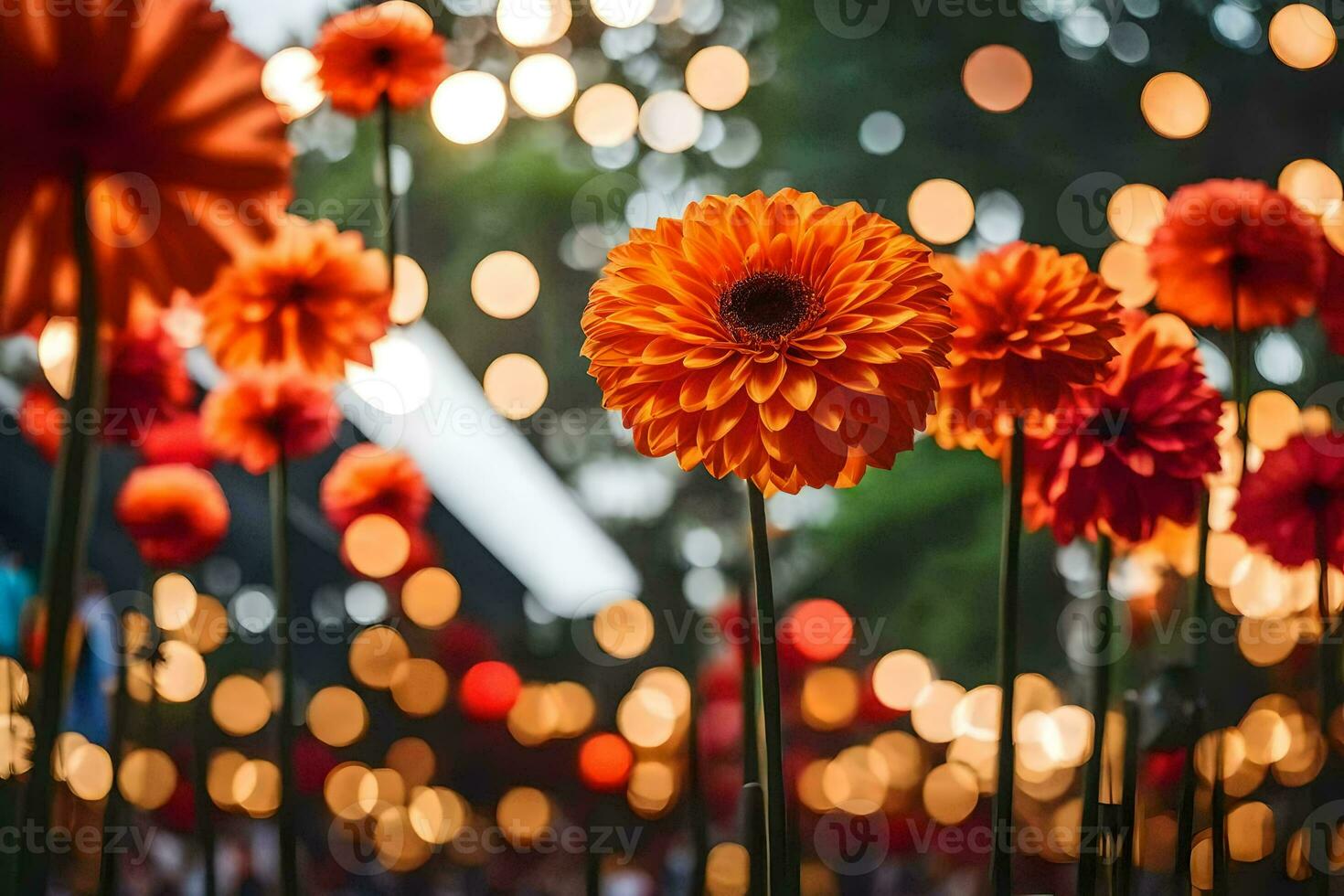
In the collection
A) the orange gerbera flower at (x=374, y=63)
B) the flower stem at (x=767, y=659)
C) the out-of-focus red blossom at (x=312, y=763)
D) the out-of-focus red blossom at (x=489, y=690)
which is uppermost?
A: the orange gerbera flower at (x=374, y=63)

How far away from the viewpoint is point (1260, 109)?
0.60m

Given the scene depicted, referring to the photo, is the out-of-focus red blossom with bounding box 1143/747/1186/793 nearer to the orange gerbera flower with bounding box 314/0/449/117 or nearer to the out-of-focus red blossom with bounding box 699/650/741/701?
the out-of-focus red blossom with bounding box 699/650/741/701

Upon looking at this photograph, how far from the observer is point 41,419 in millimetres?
368

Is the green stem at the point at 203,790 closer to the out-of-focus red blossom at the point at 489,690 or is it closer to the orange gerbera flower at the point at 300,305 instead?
the orange gerbera flower at the point at 300,305

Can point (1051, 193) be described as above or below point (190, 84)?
above

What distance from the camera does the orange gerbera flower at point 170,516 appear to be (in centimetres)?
34

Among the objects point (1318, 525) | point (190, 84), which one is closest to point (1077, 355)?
point (1318, 525)

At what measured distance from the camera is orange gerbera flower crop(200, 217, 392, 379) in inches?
12.5

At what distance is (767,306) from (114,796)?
268mm

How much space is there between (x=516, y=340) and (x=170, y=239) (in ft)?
1.45

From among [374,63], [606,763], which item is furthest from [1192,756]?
[374,63]

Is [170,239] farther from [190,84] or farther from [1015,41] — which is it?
[1015,41]

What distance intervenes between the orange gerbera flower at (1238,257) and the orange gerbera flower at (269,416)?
34 centimetres

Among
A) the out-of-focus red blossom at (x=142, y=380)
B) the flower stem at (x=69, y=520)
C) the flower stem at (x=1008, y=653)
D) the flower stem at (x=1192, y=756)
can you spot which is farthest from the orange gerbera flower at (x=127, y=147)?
the flower stem at (x=1192, y=756)
